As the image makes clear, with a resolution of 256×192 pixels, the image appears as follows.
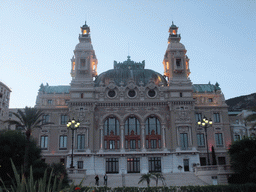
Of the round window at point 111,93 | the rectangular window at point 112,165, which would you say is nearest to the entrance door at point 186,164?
the rectangular window at point 112,165

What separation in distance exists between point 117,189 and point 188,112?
36.4m

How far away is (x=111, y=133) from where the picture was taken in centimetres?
5703

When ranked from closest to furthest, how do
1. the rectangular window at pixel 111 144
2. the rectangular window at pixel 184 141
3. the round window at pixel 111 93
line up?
the rectangular window at pixel 184 141
the rectangular window at pixel 111 144
the round window at pixel 111 93

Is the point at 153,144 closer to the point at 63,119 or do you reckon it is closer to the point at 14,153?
the point at 63,119

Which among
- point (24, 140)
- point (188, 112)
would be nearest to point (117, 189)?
point (24, 140)

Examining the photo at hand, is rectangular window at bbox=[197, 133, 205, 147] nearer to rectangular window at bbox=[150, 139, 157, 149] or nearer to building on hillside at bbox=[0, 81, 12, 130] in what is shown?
rectangular window at bbox=[150, 139, 157, 149]

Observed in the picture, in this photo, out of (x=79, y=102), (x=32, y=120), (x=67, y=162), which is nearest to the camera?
(x=32, y=120)

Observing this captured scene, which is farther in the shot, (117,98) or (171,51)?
(171,51)

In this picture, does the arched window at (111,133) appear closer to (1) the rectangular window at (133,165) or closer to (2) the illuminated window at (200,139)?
(1) the rectangular window at (133,165)

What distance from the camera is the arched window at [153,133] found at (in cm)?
5653

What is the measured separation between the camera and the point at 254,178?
96.2 feet

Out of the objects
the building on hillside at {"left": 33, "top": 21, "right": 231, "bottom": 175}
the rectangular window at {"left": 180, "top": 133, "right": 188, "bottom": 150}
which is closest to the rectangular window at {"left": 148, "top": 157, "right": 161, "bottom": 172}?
the building on hillside at {"left": 33, "top": 21, "right": 231, "bottom": 175}


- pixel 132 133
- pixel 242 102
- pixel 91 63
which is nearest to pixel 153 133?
pixel 132 133

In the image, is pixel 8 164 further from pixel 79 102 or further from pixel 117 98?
pixel 117 98
